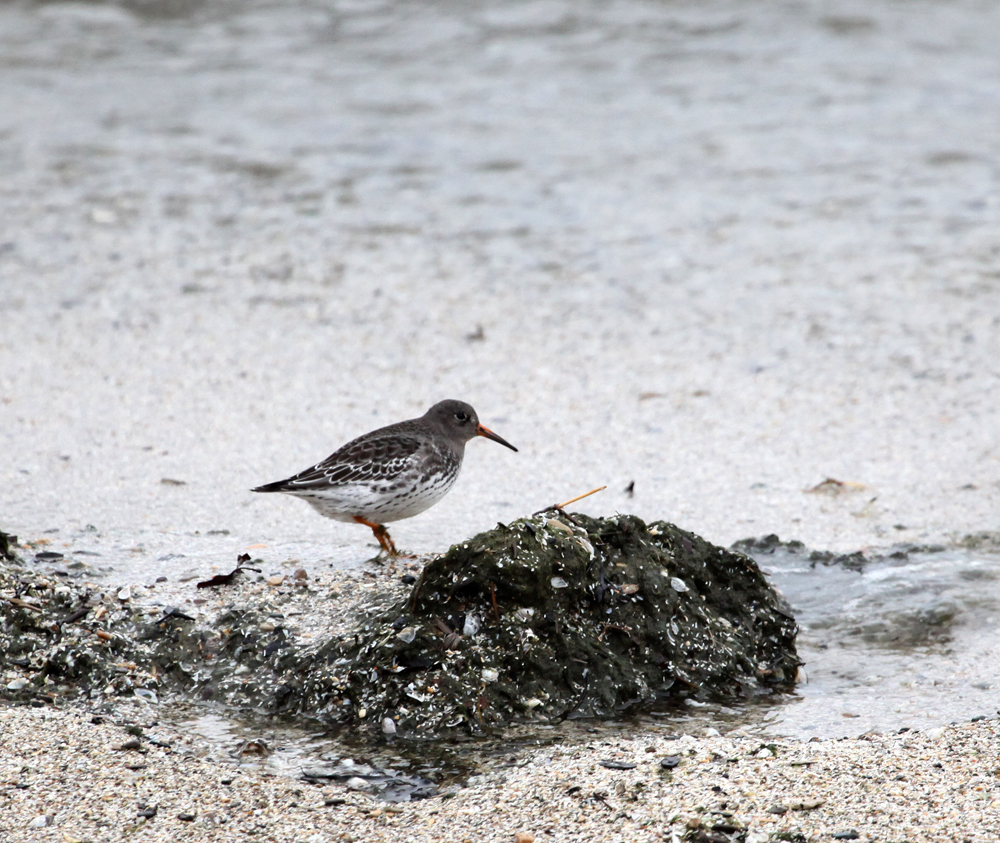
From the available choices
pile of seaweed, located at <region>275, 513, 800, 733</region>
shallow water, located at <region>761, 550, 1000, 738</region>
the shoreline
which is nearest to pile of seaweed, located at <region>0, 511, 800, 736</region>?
pile of seaweed, located at <region>275, 513, 800, 733</region>

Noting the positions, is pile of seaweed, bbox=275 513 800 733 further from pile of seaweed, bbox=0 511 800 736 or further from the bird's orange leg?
the bird's orange leg

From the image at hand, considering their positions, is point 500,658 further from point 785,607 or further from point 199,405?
point 199,405

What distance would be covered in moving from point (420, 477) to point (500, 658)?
1.38m

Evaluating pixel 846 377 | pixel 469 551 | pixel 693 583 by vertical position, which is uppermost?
pixel 469 551

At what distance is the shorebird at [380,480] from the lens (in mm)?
5293

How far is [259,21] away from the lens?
15867 millimetres

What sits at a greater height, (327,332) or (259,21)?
(259,21)

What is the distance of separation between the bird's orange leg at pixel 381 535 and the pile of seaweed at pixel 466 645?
813mm

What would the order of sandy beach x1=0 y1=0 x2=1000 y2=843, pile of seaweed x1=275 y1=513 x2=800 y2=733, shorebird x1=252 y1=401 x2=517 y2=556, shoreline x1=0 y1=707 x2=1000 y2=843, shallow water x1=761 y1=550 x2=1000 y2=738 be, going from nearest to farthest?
shoreline x1=0 y1=707 x2=1000 y2=843 → sandy beach x1=0 y1=0 x2=1000 y2=843 → pile of seaweed x1=275 y1=513 x2=800 y2=733 → shallow water x1=761 y1=550 x2=1000 y2=738 → shorebird x1=252 y1=401 x2=517 y2=556

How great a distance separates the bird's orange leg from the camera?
537 centimetres

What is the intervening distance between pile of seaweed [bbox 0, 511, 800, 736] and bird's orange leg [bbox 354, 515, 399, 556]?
81cm

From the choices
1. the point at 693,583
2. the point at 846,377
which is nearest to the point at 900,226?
the point at 846,377

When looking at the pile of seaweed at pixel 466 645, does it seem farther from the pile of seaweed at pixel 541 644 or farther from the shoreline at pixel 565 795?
the shoreline at pixel 565 795

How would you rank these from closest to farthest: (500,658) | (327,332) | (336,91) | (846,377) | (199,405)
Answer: (500,658) → (199,405) → (846,377) → (327,332) → (336,91)
